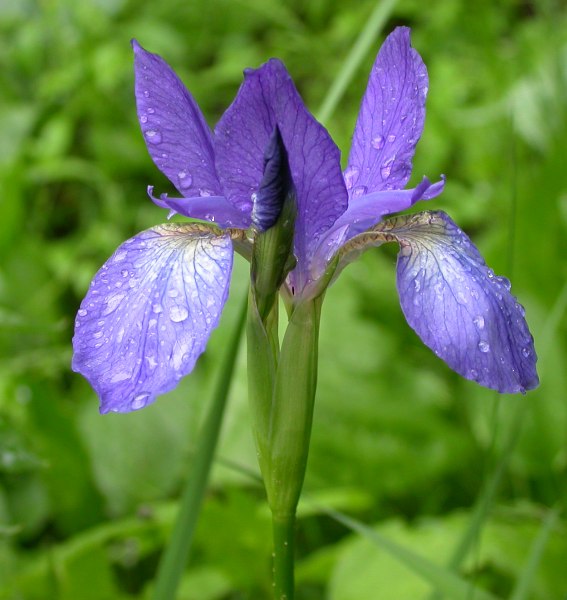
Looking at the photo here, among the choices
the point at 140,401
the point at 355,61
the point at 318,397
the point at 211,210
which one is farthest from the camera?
the point at 318,397

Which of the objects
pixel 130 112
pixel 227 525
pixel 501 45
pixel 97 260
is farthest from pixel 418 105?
pixel 501 45

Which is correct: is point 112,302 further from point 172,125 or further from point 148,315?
point 172,125

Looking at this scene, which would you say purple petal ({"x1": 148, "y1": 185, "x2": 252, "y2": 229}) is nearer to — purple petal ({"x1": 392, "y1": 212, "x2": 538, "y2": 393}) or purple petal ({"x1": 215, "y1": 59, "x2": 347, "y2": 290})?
purple petal ({"x1": 215, "y1": 59, "x2": 347, "y2": 290})

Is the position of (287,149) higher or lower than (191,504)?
higher

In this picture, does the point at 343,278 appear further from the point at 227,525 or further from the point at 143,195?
the point at 143,195

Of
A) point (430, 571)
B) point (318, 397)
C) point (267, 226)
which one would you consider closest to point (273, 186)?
point (267, 226)

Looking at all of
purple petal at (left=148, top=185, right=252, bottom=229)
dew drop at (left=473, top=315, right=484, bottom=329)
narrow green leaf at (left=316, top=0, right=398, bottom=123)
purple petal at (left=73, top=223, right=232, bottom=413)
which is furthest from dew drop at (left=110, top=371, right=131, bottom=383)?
narrow green leaf at (left=316, top=0, right=398, bottom=123)
